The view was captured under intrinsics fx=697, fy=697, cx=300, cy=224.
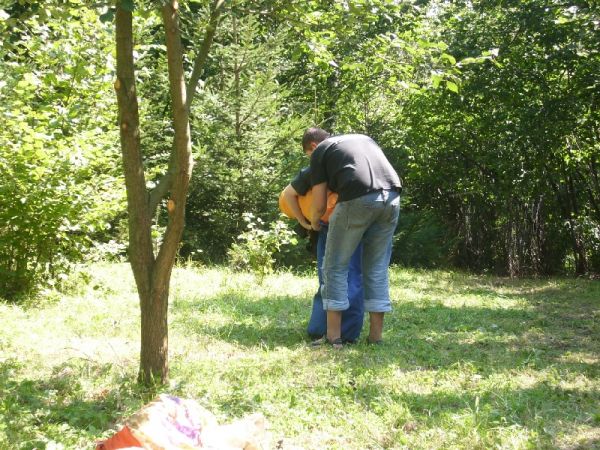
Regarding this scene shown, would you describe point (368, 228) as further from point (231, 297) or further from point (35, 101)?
point (35, 101)

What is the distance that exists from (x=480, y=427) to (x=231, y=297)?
15.6 feet

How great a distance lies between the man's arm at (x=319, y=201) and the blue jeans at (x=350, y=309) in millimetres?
195

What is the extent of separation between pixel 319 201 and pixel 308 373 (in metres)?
1.59

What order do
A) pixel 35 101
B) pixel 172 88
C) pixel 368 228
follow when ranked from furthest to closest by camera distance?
pixel 35 101, pixel 368 228, pixel 172 88

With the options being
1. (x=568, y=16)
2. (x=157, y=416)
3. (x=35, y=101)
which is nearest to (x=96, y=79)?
(x=35, y=101)

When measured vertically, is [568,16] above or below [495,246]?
above

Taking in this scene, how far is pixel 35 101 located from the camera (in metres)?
7.73

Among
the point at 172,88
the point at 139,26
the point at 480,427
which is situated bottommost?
the point at 480,427

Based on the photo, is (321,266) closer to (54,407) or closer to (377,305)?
(377,305)

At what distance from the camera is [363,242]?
230 inches

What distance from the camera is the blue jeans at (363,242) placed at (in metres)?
5.52

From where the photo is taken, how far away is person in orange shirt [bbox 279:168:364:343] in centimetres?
588

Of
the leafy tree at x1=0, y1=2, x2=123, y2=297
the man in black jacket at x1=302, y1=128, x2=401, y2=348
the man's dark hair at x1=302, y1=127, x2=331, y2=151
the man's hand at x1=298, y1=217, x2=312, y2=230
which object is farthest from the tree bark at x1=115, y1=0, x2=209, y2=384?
the leafy tree at x1=0, y1=2, x2=123, y2=297

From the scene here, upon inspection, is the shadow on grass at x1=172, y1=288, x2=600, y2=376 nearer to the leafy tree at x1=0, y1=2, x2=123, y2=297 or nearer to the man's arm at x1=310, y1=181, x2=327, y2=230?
the man's arm at x1=310, y1=181, x2=327, y2=230
